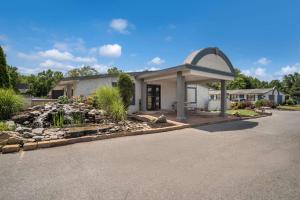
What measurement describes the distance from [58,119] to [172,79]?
28.9ft

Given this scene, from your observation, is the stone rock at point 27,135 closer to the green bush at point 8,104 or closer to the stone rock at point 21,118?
the stone rock at point 21,118

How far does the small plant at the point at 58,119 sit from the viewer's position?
7437 mm

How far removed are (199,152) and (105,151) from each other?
2701 mm

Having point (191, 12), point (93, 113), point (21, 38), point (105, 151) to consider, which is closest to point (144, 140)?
point (105, 151)

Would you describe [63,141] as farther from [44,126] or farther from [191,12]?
[191,12]

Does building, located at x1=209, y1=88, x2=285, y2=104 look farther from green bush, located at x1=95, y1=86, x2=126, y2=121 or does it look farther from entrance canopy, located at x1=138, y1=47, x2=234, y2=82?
green bush, located at x1=95, y1=86, x2=126, y2=121

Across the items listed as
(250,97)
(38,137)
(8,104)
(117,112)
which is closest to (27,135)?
(38,137)

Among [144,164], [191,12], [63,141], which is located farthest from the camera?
[191,12]

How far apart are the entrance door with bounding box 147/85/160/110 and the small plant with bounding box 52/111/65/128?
7.50 meters

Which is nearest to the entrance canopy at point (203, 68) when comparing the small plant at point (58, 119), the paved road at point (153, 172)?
the paved road at point (153, 172)

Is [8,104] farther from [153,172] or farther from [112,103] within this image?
[153,172]

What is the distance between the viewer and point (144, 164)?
419 centimetres

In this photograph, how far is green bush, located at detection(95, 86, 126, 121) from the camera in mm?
8984

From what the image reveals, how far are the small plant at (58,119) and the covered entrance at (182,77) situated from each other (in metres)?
6.38
